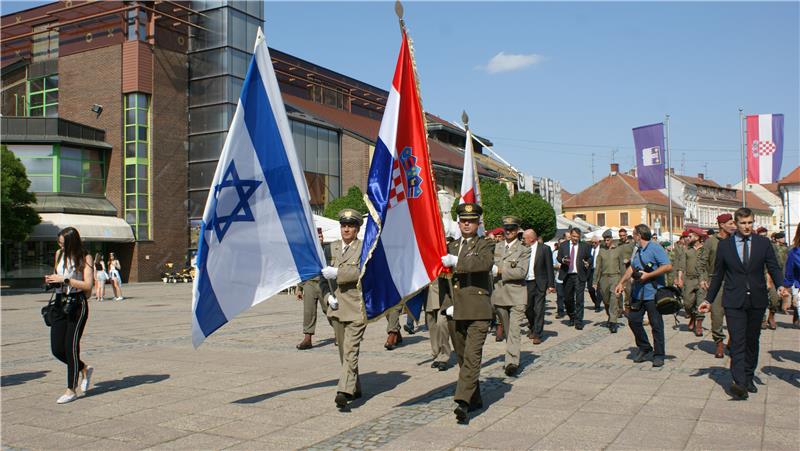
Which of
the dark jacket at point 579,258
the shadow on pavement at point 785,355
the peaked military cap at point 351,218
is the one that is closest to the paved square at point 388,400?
the shadow on pavement at point 785,355

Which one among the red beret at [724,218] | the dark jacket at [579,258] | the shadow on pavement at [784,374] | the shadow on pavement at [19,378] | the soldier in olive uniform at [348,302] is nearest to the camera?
the soldier in olive uniform at [348,302]

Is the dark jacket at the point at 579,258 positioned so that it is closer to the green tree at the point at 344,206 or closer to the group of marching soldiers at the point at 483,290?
the group of marching soldiers at the point at 483,290

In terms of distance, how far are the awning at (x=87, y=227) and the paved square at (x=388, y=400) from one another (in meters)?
26.3

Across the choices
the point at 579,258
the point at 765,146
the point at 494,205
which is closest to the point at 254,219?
the point at 579,258

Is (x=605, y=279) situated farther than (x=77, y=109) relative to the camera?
No

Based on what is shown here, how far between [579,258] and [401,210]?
845 centimetres

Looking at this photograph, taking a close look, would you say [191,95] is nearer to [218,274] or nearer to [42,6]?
[42,6]

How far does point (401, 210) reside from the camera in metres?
6.52

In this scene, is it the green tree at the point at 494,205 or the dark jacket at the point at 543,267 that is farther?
the green tree at the point at 494,205

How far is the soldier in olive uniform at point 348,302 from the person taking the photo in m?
6.45

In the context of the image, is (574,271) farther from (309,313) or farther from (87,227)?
(87,227)

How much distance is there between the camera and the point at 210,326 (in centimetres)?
627

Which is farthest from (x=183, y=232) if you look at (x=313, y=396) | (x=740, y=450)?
(x=740, y=450)

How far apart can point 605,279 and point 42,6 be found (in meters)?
42.7
